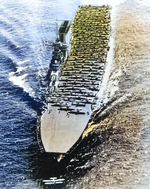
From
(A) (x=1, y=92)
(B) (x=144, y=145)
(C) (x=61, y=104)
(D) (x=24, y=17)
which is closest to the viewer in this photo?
(B) (x=144, y=145)

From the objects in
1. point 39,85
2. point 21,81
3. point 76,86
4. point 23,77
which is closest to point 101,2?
point 23,77

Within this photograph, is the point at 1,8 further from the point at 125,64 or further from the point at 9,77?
the point at 125,64

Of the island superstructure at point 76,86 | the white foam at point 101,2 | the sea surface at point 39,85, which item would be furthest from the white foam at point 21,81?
the white foam at point 101,2

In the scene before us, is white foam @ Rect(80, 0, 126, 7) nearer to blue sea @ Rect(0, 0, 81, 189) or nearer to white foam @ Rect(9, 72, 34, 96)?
blue sea @ Rect(0, 0, 81, 189)

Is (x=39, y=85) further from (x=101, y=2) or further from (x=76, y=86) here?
(x=101, y=2)

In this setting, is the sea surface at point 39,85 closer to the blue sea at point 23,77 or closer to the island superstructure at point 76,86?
the blue sea at point 23,77

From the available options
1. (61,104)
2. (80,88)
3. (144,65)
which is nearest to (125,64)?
(144,65)

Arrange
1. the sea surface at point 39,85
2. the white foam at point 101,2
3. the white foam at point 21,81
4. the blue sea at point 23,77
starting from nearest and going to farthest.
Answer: the sea surface at point 39,85
the blue sea at point 23,77
the white foam at point 21,81
the white foam at point 101,2

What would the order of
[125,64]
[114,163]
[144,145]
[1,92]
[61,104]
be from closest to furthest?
[114,163], [144,145], [61,104], [1,92], [125,64]
